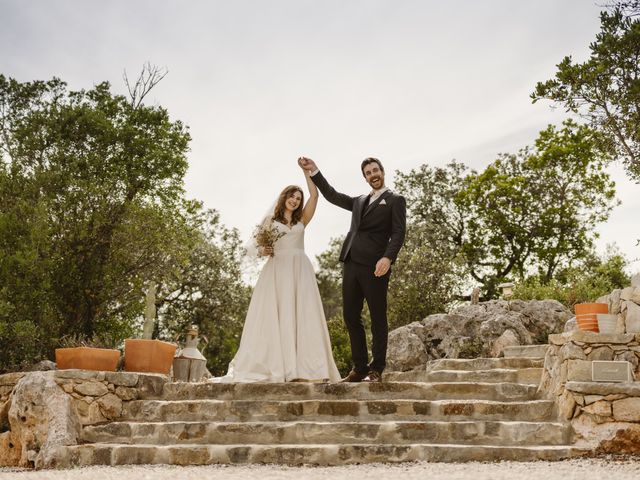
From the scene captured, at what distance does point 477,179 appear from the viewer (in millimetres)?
24000

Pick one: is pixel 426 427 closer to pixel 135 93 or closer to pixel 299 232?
pixel 299 232

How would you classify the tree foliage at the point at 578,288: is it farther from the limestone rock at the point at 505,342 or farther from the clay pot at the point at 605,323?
the clay pot at the point at 605,323

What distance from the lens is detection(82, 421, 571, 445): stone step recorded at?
495 cm

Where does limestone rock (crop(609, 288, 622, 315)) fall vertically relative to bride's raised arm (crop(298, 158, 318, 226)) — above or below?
below

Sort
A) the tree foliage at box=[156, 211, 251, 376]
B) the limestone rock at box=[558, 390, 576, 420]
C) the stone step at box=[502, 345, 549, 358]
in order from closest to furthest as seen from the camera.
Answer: the limestone rock at box=[558, 390, 576, 420]
the stone step at box=[502, 345, 549, 358]
the tree foliage at box=[156, 211, 251, 376]

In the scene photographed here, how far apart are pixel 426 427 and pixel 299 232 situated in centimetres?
260

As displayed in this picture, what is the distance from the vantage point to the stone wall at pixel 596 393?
4766 millimetres

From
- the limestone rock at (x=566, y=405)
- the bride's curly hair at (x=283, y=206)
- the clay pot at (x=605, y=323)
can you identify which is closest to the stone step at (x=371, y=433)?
the limestone rock at (x=566, y=405)

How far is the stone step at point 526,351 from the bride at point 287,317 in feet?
13.0

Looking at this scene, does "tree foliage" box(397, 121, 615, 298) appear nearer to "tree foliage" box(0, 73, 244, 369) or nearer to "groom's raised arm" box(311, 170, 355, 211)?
"tree foliage" box(0, 73, 244, 369)

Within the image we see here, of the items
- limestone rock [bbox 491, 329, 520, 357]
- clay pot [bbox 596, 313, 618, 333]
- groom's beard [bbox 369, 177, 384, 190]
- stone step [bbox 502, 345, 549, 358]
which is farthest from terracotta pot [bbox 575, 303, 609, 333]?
limestone rock [bbox 491, 329, 520, 357]

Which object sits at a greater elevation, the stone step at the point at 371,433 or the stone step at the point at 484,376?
the stone step at the point at 484,376

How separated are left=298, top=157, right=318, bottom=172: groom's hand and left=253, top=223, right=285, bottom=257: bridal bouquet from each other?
2.42 ft

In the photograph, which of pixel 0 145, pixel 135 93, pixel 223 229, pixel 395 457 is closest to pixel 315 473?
pixel 395 457
